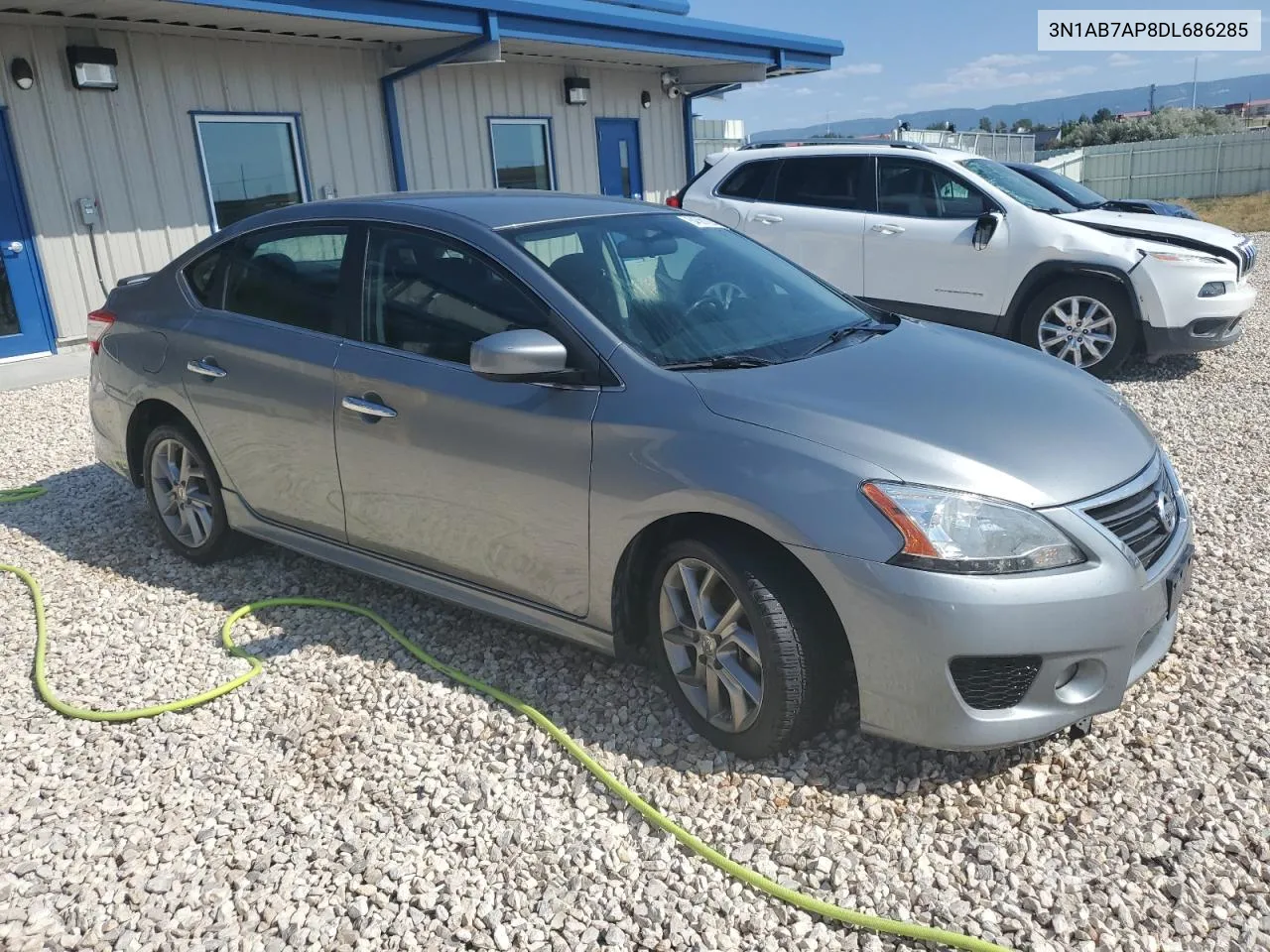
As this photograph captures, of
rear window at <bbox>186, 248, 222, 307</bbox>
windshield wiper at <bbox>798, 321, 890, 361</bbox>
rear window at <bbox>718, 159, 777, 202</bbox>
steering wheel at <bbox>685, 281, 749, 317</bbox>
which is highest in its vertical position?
rear window at <bbox>718, 159, 777, 202</bbox>

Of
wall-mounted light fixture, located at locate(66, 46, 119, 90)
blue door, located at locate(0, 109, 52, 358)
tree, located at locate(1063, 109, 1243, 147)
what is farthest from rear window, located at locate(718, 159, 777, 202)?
tree, located at locate(1063, 109, 1243, 147)

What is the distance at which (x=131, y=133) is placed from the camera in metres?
9.45

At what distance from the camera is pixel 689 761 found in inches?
126

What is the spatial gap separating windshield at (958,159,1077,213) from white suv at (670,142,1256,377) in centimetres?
2

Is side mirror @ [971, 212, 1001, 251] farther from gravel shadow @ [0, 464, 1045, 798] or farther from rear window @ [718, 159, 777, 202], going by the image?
gravel shadow @ [0, 464, 1045, 798]

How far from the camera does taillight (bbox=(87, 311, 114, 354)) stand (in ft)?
16.7

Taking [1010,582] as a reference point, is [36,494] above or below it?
below

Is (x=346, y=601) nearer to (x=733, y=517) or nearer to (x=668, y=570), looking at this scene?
(x=668, y=570)

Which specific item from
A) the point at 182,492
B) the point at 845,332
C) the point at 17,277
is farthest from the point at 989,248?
the point at 17,277

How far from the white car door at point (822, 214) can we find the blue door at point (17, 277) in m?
6.44

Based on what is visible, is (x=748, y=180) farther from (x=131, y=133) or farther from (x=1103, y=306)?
(x=131, y=133)

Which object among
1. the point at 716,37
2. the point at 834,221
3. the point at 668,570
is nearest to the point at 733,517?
the point at 668,570

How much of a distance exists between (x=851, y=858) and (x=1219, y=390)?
645cm

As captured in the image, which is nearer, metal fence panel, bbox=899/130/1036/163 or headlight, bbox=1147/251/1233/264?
headlight, bbox=1147/251/1233/264
